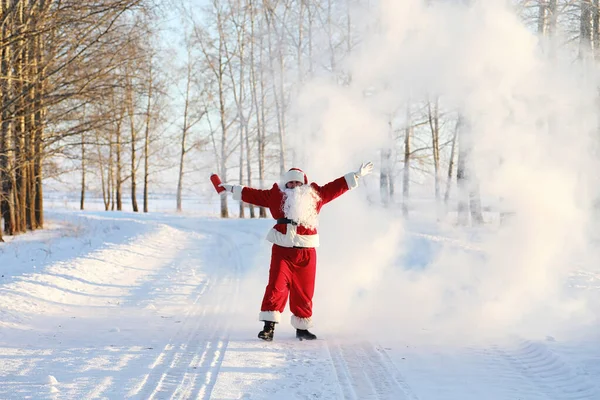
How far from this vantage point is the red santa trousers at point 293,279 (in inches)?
232

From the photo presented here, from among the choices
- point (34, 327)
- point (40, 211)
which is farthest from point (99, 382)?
point (40, 211)

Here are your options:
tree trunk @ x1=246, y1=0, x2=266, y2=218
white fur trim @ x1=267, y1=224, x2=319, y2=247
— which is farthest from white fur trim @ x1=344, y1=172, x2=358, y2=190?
tree trunk @ x1=246, y1=0, x2=266, y2=218

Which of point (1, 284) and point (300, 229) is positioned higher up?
point (300, 229)

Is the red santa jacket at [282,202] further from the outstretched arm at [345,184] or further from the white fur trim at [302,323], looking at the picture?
the white fur trim at [302,323]

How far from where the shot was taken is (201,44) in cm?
3064

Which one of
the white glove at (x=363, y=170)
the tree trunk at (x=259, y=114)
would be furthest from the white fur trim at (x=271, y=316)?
the tree trunk at (x=259, y=114)

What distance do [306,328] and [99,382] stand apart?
94.4 inches

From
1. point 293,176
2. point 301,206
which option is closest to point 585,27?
point 293,176

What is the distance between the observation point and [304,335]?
231 inches

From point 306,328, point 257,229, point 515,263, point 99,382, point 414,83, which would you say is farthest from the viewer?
point 257,229

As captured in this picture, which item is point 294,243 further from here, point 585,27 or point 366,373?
point 585,27

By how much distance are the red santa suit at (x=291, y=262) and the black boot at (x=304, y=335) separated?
58 mm

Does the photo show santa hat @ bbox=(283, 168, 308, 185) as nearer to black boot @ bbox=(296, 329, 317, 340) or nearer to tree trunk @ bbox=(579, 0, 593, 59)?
black boot @ bbox=(296, 329, 317, 340)

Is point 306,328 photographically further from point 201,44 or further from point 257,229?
point 201,44
